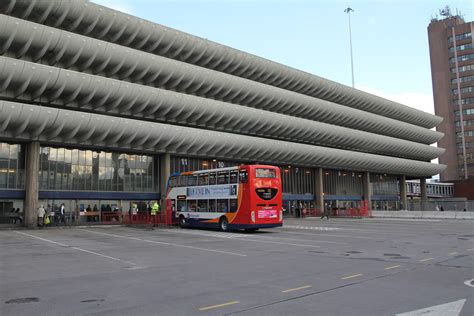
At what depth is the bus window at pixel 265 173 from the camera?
2739cm

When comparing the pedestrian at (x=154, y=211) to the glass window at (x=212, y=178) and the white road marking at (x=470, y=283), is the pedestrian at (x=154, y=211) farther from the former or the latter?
the white road marking at (x=470, y=283)

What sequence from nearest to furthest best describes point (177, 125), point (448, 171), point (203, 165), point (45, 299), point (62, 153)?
point (45, 299), point (62, 153), point (177, 125), point (203, 165), point (448, 171)

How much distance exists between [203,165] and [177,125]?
21.3 ft

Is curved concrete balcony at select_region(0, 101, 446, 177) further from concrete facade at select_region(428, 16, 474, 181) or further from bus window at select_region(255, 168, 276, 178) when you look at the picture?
concrete facade at select_region(428, 16, 474, 181)

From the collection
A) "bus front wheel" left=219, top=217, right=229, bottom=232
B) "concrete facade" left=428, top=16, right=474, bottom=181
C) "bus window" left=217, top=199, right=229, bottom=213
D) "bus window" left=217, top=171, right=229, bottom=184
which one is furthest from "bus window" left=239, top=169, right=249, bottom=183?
"concrete facade" left=428, top=16, right=474, bottom=181

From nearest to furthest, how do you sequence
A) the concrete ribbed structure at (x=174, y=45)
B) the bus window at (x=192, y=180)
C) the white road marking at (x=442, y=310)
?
the white road marking at (x=442, y=310) < the bus window at (x=192, y=180) < the concrete ribbed structure at (x=174, y=45)

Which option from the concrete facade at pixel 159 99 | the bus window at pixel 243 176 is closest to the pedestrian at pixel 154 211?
the concrete facade at pixel 159 99

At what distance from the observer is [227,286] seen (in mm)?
10156

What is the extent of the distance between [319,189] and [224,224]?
37517mm

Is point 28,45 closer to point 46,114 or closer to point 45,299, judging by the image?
point 46,114

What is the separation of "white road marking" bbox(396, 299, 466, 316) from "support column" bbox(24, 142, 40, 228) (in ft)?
113

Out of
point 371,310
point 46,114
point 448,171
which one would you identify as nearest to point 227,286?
point 371,310

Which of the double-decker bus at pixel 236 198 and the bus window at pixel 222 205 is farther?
the bus window at pixel 222 205

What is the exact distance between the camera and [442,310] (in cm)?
769
